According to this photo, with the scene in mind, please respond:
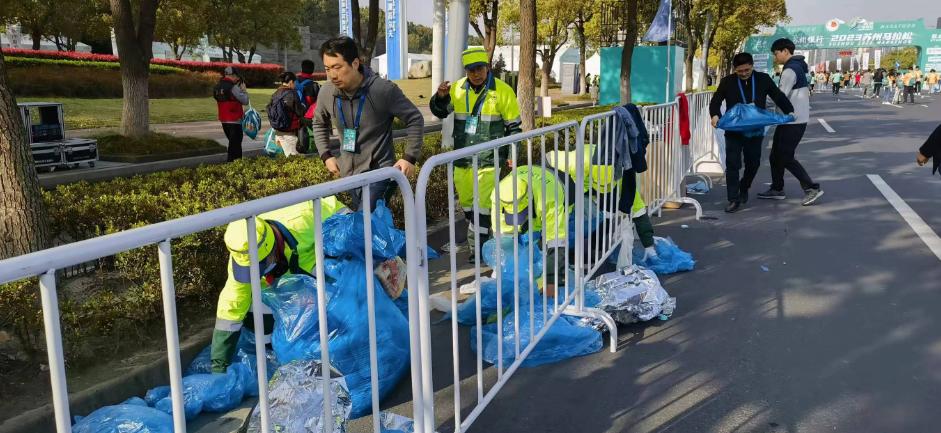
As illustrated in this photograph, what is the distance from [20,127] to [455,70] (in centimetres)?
605

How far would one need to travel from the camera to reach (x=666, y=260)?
562 cm

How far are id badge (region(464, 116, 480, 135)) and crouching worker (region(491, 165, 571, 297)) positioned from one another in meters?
1.71

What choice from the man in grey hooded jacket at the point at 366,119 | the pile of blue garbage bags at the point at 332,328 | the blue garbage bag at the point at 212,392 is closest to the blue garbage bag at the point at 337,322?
the pile of blue garbage bags at the point at 332,328

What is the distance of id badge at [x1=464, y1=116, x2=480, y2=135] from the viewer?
232 inches

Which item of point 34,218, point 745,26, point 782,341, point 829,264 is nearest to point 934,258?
point 829,264

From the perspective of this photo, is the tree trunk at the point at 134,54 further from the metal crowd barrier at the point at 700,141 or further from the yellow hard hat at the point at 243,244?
the yellow hard hat at the point at 243,244

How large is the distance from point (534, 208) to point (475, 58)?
2.37 metres

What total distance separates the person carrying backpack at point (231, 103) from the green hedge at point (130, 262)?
382 cm

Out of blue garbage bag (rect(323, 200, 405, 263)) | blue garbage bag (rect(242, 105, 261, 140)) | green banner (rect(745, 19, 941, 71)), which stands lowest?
blue garbage bag (rect(323, 200, 405, 263))

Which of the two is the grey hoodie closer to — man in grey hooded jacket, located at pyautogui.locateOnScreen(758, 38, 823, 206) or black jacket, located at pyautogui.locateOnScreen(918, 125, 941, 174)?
black jacket, located at pyautogui.locateOnScreen(918, 125, 941, 174)

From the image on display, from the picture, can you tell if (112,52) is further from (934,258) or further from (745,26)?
(934,258)

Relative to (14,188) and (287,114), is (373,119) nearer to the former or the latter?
(14,188)

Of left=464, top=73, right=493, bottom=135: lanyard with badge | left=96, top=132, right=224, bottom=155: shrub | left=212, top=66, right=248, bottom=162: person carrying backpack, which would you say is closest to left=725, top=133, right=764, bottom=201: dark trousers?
left=464, top=73, right=493, bottom=135: lanyard with badge

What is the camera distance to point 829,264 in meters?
5.68
